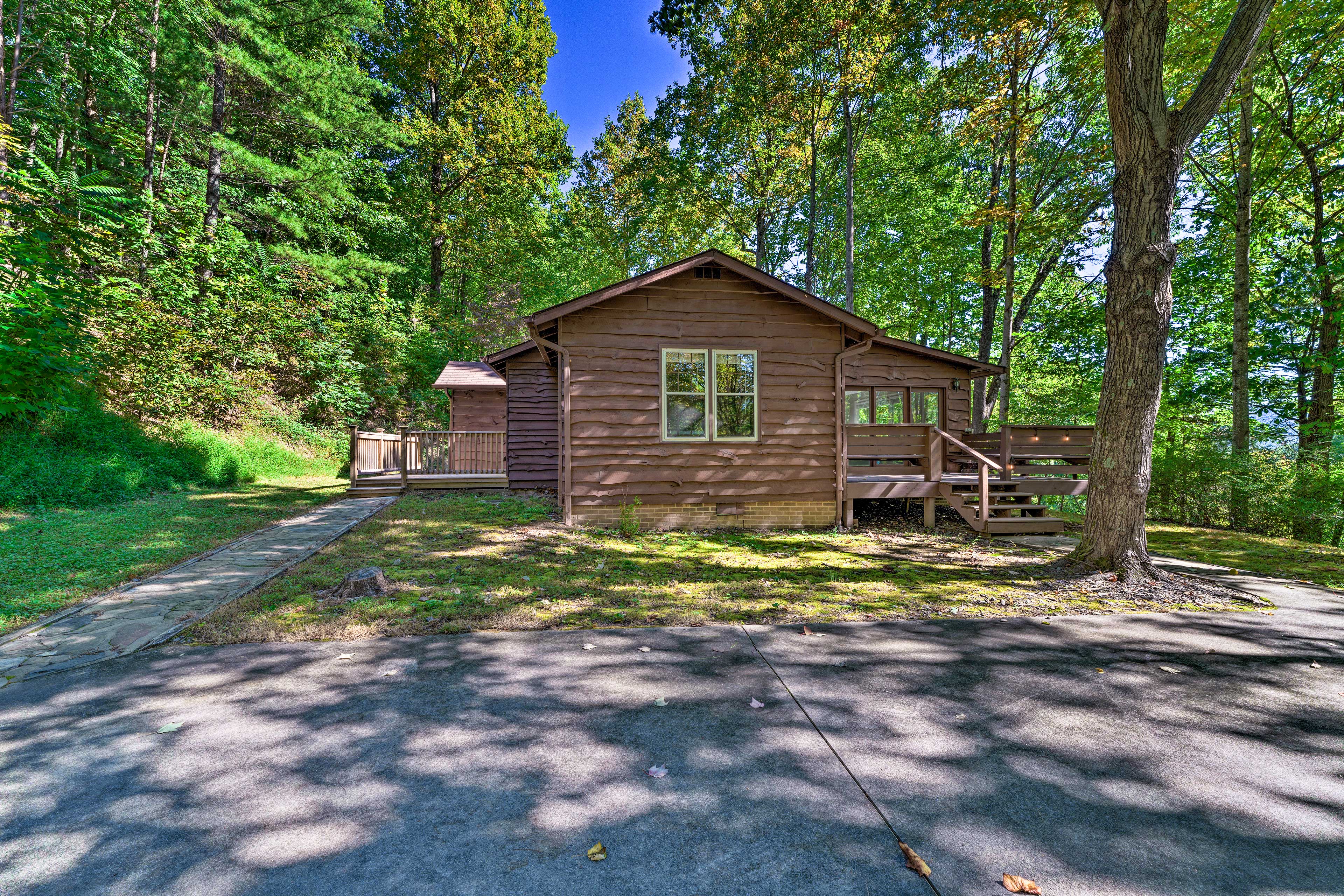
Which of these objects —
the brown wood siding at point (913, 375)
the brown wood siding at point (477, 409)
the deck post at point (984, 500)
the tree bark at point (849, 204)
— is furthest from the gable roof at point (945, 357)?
the brown wood siding at point (477, 409)

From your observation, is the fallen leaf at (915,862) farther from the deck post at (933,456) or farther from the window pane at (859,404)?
the window pane at (859,404)

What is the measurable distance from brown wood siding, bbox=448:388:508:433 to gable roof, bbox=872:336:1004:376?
38.6 ft

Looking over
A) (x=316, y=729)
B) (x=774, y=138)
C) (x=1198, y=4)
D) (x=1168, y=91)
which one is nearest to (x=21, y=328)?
(x=316, y=729)

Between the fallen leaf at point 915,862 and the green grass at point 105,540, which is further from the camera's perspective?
the green grass at point 105,540

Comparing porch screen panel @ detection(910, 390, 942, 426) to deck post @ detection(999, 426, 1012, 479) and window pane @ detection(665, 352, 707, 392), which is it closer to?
deck post @ detection(999, 426, 1012, 479)

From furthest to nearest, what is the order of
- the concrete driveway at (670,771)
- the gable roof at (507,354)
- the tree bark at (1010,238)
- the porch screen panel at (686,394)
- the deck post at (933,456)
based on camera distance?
the tree bark at (1010,238)
the gable roof at (507,354)
the deck post at (933,456)
the porch screen panel at (686,394)
the concrete driveway at (670,771)

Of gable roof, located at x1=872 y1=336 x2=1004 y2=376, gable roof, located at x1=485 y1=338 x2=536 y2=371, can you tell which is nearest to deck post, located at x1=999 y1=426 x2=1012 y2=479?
gable roof, located at x1=872 y1=336 x2=1004 y2=376

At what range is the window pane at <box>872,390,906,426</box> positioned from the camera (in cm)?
1468

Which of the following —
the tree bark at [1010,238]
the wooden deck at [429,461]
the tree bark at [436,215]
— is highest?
the tree bark at [436,215]

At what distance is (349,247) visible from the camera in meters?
21.4

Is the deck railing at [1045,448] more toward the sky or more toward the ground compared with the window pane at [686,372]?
more toward the ground

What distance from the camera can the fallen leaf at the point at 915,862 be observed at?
6.12ft

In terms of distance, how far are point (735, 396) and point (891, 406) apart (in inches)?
357

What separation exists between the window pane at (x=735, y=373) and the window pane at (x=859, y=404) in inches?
250
